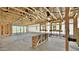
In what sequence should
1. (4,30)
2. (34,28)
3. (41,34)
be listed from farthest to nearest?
(34,28) → (4,30) → (41,34)

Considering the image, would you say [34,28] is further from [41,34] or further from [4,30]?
[41,34]

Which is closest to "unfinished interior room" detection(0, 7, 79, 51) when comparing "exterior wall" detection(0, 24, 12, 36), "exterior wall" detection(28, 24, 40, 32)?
"exterior wall" detection(0, 24, 12, 36)

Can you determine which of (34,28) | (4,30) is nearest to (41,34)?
(4,30)

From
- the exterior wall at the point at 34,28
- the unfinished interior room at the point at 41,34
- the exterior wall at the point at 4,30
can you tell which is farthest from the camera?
the exterior wall at the point at 34,28

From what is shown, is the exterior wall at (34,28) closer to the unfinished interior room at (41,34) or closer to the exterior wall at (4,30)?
the unfinished interior room at (41,34)

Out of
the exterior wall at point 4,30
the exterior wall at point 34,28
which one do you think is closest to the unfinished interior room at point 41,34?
the exterior wall at point 4,30

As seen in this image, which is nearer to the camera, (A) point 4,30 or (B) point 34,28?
(A) point 4,30

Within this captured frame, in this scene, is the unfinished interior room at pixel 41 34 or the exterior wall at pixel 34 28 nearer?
the unfinished interior room at pixel 41 34

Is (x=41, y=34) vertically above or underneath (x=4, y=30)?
underneath

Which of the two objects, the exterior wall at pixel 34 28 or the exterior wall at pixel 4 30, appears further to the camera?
the exterior wall at pixel 34 28

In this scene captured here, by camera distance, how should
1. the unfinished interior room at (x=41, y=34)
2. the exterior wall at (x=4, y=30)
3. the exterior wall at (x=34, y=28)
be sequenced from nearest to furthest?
1. the unfinished interior room at (x=41, y=34)
2. the exterior wall at (x=4, y=30)
3. the exterior wall at (x=34, y=28)
